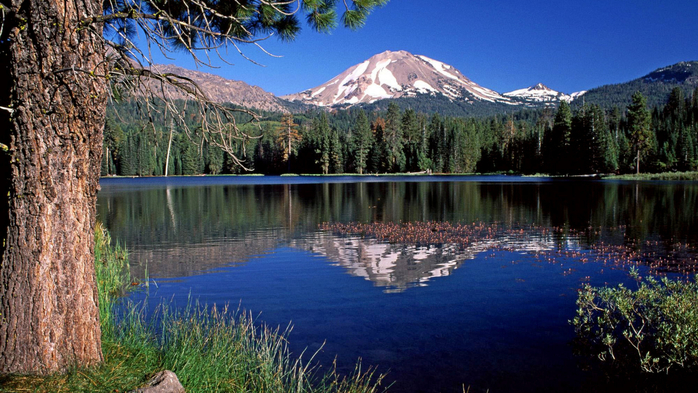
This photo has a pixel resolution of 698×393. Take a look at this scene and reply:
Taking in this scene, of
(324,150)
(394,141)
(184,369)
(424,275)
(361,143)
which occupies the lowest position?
(424,275)

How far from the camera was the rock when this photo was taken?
13.4ft

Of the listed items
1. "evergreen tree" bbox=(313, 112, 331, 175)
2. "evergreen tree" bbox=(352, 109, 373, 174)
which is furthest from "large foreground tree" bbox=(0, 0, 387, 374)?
"evergreen tree" bbox=(313, 112, 331, 175)

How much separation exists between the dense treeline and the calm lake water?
61.7 meters

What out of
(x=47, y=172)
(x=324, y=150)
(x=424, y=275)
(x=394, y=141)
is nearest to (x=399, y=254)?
(x=424, y=275)

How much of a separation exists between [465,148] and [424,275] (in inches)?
4656

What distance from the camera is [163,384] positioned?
4195mm

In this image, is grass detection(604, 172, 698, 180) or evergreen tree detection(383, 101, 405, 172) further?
evergreen tree detection(383, 101, 405, 172)

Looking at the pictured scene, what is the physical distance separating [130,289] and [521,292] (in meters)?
9.75

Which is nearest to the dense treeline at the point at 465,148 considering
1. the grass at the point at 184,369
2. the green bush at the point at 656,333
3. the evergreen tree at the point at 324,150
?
the evergreen tree at the point at 324,150

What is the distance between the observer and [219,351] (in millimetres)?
5742

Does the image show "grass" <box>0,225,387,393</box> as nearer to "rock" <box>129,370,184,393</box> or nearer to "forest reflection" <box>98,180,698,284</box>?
"rock" <box>129,370,184,393</box>

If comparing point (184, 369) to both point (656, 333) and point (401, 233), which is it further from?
point (401, 233)

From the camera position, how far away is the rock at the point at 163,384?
160 inches

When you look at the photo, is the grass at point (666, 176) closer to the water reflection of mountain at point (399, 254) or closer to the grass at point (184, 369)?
the water reflection of mountain at point (399, 254)
